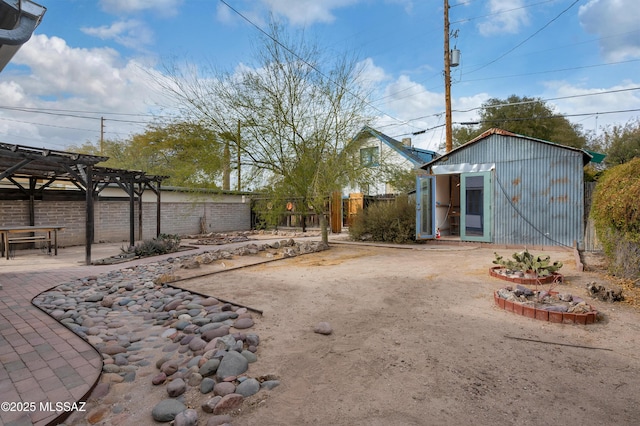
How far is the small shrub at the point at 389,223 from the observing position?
32.2 feet

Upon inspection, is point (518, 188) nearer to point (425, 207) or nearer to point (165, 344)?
point (425, 207)

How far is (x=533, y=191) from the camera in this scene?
8.48 meters

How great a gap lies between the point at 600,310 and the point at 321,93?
7469mm

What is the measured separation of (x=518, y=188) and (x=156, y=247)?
9.74m

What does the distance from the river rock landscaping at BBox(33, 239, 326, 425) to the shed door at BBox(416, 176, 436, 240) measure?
275 inches

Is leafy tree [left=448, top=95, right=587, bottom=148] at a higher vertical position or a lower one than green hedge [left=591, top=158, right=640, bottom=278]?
higher

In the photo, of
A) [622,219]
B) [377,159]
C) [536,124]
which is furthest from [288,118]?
[536,124]

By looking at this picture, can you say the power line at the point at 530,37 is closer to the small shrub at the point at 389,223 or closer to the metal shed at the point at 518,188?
the metal shed at the point at 518,188

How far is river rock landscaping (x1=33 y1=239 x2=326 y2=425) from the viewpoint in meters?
2.01

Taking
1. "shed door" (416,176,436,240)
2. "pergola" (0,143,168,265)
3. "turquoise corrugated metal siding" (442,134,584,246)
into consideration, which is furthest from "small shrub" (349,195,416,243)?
"pergola" (0,143,168,265)

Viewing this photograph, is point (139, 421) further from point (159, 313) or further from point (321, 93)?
point (321, 93)

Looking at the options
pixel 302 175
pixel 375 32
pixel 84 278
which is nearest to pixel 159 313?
pixel 84 278

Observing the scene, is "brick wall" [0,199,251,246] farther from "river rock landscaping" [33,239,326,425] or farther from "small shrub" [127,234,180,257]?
"river rock landscaping" [33,239,326,425]

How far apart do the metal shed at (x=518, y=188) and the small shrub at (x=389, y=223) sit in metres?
0.40
